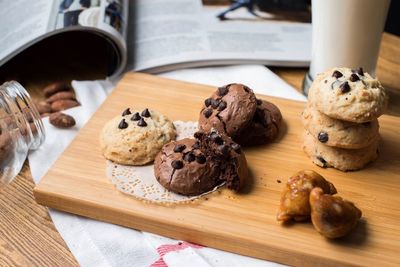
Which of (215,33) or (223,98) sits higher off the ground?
(223,98)

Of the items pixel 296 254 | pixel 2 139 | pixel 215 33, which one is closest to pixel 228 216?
pixel 296 254

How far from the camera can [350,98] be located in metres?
1.01

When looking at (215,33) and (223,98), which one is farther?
(215,33)

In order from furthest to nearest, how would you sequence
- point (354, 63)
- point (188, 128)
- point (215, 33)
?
point (215, 33) → point (354, 63) → point (188, 128)

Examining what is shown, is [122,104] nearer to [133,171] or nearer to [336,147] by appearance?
[133,171]

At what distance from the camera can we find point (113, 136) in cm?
113

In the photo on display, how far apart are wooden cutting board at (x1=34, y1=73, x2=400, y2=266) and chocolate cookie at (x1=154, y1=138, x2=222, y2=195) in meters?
0.03

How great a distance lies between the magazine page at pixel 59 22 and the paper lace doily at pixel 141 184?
17.7 inches

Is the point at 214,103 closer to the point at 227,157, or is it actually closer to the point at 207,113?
the point at 207,113

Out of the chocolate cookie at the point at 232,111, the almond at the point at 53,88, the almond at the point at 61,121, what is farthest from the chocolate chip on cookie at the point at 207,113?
the almond at the point at 53,88

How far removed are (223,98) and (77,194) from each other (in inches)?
13.9

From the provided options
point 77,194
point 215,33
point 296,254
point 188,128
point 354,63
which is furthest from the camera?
point 215,33

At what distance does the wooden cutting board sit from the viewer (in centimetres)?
95

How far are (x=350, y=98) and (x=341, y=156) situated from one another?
15 cm
